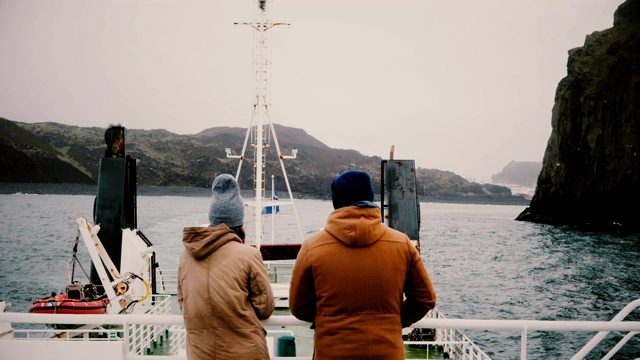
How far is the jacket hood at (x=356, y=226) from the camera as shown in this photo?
6.82 feet

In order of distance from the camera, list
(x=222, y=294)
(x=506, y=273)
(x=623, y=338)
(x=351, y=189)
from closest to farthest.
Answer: (x=351, y=189), (x=222, y=294), (x=623, y=338), (x=506, y=273)

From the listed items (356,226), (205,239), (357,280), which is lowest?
(357,280)

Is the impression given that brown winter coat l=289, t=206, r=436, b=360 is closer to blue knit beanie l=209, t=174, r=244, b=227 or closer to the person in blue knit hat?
the person in blue knit hat

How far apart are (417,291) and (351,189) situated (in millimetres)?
623

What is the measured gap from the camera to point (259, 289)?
8.05ft

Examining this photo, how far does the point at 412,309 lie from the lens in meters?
2.33

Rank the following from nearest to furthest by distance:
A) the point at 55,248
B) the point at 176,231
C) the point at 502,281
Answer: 1. the point at 502,281
2. the point at 55,248
3. the point at 176,231

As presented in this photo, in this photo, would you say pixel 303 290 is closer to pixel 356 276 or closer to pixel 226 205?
pixel 356 276

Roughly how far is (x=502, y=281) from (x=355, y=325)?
3630 centimetres

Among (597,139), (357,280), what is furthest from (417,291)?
(597,139)

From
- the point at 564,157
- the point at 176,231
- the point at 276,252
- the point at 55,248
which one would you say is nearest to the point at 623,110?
the point at 564,157

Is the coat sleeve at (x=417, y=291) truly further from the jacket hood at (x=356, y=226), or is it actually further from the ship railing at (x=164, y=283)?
the ship railing at (x=164, y=283)

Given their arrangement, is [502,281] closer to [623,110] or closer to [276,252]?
[276,252]

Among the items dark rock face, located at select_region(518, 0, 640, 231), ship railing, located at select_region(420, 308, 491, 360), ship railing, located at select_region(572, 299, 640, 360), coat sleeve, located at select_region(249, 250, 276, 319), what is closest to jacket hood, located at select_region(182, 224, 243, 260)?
coat sleeve, located at select_region(249, 250, 276, 319)
